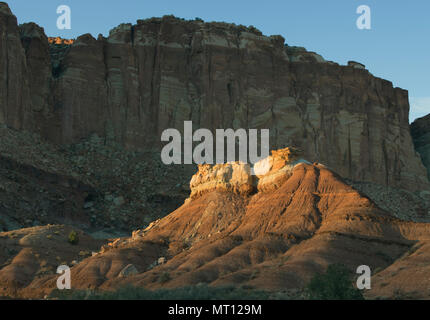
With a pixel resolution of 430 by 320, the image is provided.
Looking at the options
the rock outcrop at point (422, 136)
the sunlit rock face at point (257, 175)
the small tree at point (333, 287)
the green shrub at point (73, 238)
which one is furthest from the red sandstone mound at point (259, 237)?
the rock outcrop at point (422, 136)

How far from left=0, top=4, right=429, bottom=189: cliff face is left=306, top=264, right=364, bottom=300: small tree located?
53.3 m

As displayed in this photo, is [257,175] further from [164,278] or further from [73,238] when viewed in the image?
[164,278]

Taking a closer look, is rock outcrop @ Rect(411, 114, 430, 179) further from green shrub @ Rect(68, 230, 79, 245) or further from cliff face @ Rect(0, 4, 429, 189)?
green shrub @ Rect(68, 230, 79, 245)

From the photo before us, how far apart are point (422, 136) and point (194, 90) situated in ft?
119

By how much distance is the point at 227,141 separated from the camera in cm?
8844

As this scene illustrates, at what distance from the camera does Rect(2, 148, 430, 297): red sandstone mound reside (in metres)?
37.0

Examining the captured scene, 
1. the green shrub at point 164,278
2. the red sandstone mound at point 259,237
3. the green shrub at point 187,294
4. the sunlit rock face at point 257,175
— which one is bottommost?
the green shrub at point 187,294

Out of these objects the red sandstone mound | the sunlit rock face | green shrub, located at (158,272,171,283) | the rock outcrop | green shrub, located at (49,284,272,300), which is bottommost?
green shrub, located at (49,284,272,300)

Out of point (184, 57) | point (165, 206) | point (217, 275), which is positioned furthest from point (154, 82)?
point (217, 275)

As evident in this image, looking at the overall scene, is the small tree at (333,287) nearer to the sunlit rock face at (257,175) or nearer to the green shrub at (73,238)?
the sunlit rock face at (257,175)

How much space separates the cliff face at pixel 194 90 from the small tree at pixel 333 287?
53.3 meters

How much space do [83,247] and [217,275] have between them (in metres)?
18.5

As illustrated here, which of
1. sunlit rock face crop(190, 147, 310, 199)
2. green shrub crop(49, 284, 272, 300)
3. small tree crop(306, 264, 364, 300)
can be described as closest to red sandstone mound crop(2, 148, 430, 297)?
sunlit rock face crop(190, 147, 310, 199)

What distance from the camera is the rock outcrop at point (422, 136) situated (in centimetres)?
11000
